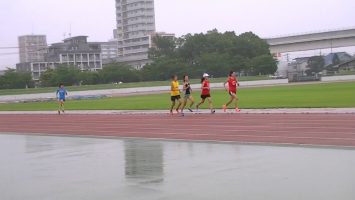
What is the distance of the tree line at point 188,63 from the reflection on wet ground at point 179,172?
2869 inches

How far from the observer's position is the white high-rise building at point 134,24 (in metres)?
157

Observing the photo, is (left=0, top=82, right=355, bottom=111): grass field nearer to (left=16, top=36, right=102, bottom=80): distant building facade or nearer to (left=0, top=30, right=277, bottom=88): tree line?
(left=0, top=30, right=277, bottom=88): tree line

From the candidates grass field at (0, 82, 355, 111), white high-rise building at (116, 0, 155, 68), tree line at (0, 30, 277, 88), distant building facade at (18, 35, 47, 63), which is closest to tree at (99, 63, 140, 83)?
tree line at (0, 30, 277, 88)

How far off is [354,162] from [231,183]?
96.6 inches

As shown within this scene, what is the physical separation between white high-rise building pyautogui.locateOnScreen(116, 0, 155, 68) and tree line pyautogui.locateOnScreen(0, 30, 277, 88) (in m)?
45.6

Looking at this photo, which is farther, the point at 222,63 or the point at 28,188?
the point at 222,63

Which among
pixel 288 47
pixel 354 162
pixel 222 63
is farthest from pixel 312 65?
pixel 354 162

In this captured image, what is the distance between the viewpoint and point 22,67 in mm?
130250

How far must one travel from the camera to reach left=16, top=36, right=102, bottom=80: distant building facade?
411 feet

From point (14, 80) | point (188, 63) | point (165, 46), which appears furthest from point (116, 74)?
point (165, 46)

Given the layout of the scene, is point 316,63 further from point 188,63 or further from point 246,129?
point 246,129

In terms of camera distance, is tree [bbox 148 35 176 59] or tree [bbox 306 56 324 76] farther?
tree [bbox 306 56 324 76]

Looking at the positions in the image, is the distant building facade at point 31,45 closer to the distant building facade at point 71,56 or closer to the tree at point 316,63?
the distant building facade at point 71,56

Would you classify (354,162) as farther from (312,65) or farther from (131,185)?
(312,65)
